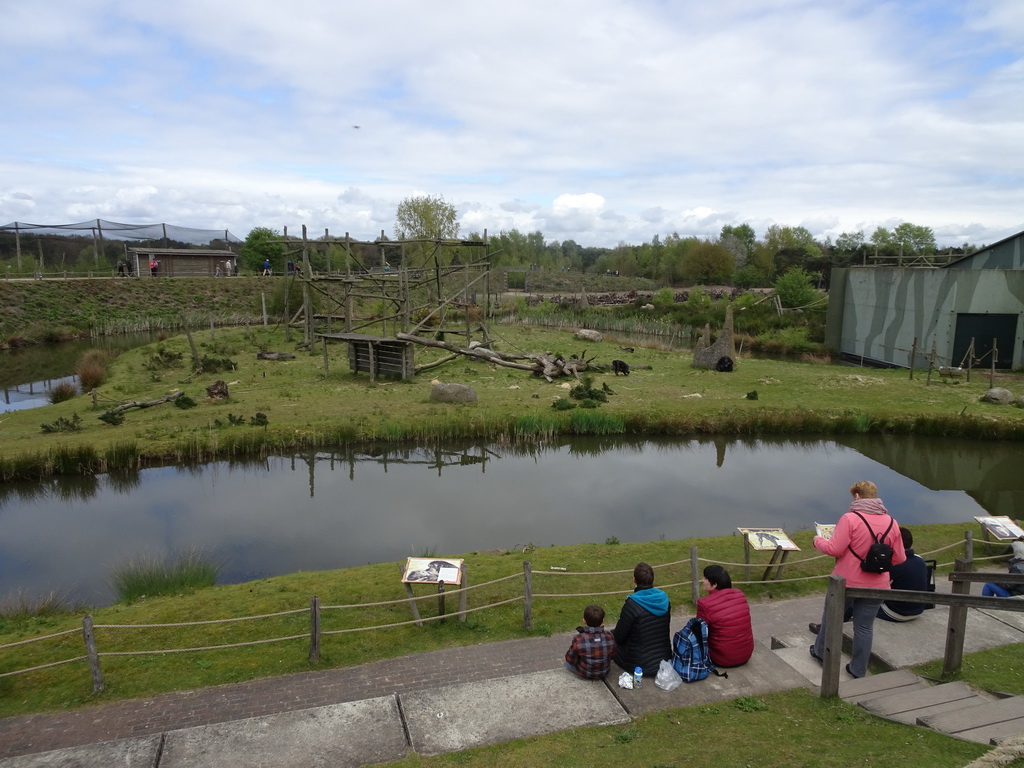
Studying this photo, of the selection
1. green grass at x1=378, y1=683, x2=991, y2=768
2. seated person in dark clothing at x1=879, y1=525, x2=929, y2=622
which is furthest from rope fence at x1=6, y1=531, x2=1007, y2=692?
green grass at x1=378, y1=683, x2=991, y2=768

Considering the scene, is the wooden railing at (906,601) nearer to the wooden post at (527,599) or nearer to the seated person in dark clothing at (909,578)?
the seated person in dark clothing at (909,578)

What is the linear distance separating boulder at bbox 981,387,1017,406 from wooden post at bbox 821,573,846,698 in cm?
1920

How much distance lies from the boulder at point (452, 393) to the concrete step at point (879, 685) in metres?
15.7

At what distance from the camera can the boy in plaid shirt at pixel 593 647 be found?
6.90m

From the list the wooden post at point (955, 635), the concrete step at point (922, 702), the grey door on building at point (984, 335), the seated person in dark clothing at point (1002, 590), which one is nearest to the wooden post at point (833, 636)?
the concrete step at point (922, 702)

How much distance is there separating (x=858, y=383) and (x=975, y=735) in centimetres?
2202

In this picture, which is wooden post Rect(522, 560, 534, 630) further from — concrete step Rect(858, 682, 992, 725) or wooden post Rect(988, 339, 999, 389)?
wooden post Rect(988, 339, 999, 389)

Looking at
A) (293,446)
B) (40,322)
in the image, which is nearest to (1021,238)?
(293,446)

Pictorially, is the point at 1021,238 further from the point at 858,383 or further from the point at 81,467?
the point at 81,467

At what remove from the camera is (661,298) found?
55719 millimetres

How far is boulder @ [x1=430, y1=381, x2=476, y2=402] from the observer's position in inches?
845

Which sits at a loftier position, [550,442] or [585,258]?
[585,258]

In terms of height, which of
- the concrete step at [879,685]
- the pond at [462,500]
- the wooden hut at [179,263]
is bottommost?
the pond at [462,500]

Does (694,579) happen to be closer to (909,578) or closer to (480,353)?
(909,578)
